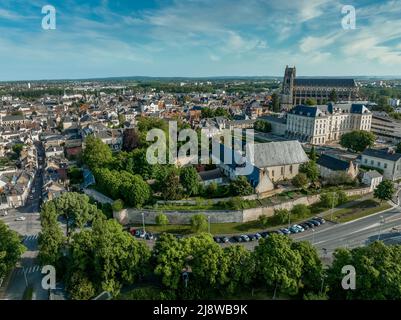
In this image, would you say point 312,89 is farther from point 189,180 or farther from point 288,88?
point 189,180

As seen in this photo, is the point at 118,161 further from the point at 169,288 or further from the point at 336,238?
the point at 336,238

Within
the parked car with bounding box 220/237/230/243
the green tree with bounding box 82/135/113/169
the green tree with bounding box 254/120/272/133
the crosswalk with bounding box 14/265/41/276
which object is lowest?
the crosswalk with bounding box 14/265/41/276

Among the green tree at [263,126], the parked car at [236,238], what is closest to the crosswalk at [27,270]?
the parked car at [236,238]

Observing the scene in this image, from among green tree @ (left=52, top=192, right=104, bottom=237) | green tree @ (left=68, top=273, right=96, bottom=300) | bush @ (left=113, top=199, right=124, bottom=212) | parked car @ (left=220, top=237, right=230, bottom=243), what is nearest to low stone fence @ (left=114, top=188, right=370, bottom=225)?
bush @ (left=113, top=199, right=124, bottom=212)

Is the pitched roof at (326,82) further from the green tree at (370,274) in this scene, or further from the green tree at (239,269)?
the green tree at (239,269)

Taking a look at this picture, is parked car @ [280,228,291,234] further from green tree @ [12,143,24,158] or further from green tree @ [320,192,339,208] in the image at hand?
green tree @ [12,143,24,158]

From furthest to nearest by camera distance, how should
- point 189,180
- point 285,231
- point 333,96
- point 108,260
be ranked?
point 333,96 → point 189,180 → point 285,231 → point 108,260

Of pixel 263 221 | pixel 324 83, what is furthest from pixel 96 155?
pixel 324 83
